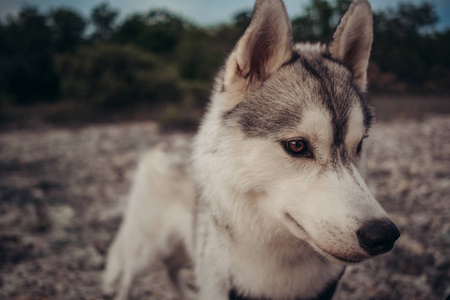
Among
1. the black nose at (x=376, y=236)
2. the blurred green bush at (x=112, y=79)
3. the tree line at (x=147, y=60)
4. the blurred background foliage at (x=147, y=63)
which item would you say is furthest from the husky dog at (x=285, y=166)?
the blurred green bush at (x=112, y=79)

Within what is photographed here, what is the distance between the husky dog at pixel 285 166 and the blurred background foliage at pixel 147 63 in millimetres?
5635

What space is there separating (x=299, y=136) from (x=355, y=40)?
886 millimetres

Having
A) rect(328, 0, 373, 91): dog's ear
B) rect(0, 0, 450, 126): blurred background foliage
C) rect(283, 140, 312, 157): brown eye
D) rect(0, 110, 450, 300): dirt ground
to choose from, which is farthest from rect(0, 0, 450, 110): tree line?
rect(283, 140, 312, 157): brown eye

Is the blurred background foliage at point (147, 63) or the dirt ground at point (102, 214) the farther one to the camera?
the blurred background foliage at point (147, 63)

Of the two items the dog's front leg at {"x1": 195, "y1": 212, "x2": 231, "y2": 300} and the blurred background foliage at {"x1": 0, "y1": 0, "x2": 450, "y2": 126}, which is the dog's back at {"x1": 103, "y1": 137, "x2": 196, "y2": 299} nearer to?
the dog's front leg at {"x1": 195, "y1": 212, "x2": 231, "y2": 300}

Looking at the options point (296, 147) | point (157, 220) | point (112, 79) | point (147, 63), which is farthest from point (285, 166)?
point (147, 63)

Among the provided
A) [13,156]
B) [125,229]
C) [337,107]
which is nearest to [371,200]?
[337,107]

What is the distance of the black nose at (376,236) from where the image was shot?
117 centimetres

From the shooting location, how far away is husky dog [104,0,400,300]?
4.24 feet

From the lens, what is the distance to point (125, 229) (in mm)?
2871

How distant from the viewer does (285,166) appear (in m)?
1.41

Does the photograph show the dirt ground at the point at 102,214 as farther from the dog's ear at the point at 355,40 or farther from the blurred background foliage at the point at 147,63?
the blurred background foliage at the point at 147,63

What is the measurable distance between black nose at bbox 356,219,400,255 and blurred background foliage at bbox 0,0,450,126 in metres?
6.41

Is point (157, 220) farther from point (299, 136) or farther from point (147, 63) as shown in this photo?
point (147, 63)
